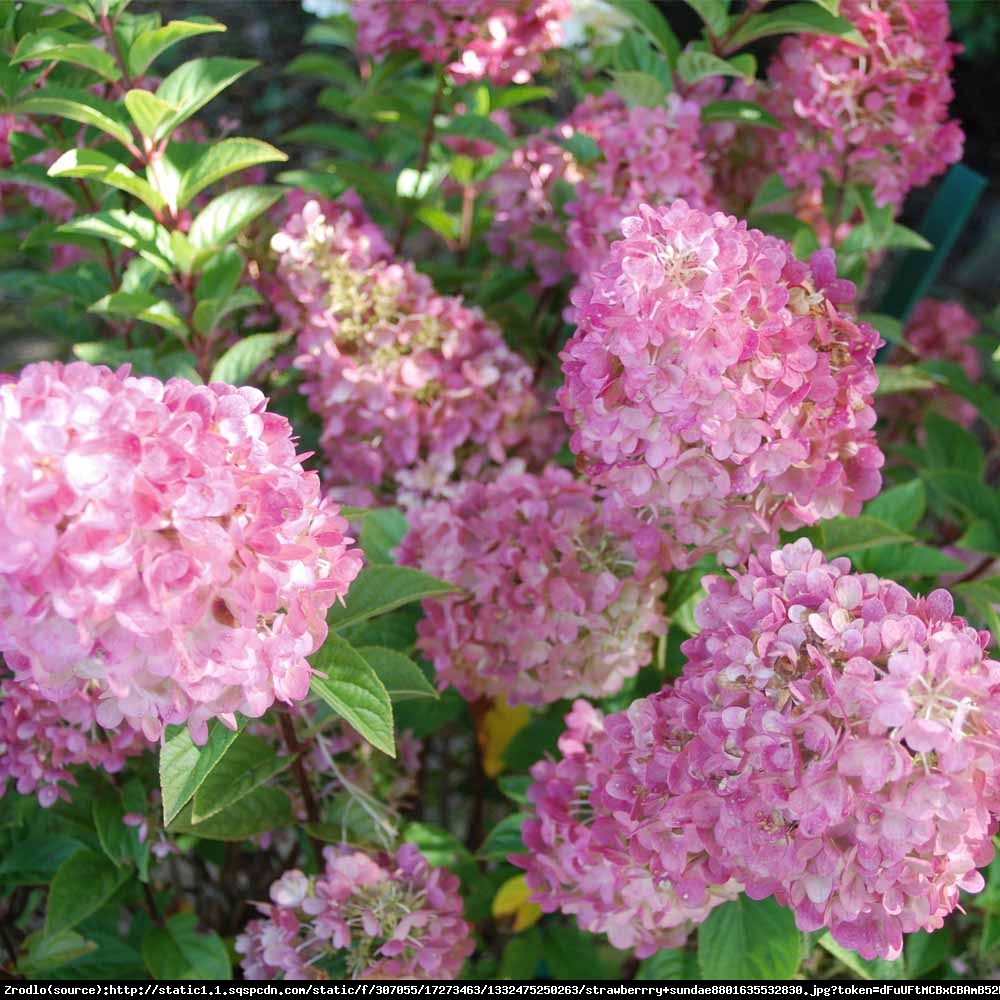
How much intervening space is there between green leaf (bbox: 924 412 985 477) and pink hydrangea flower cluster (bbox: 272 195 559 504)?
57 cm

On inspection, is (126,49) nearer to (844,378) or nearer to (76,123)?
(76,123)

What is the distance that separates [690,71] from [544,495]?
54 centimetres

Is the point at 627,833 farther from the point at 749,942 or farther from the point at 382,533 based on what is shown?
the point at 382,533

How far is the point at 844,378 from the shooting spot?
2.84 feet

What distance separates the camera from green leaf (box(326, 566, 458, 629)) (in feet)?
2.92

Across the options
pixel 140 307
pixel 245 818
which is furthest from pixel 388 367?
pixel 245 818

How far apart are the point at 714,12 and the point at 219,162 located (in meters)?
0.56

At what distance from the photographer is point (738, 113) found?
1294 mm

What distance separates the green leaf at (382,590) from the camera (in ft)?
2.92

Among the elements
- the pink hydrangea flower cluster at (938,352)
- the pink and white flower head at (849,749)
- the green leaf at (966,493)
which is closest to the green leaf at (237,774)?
the pink and white flower head at (849,749)

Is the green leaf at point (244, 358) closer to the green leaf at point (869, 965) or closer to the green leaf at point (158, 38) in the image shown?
the green leaf at point (158, 38)

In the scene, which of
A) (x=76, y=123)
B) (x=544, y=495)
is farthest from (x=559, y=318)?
(x=76, y=123)

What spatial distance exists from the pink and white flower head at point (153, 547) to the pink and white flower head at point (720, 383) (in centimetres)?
25

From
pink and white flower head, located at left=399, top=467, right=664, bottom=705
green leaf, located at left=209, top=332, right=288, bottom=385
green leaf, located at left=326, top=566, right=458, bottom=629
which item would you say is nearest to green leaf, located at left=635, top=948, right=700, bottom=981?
pink and white flower head, located at left=399, top=467, right=664, bottom=705
